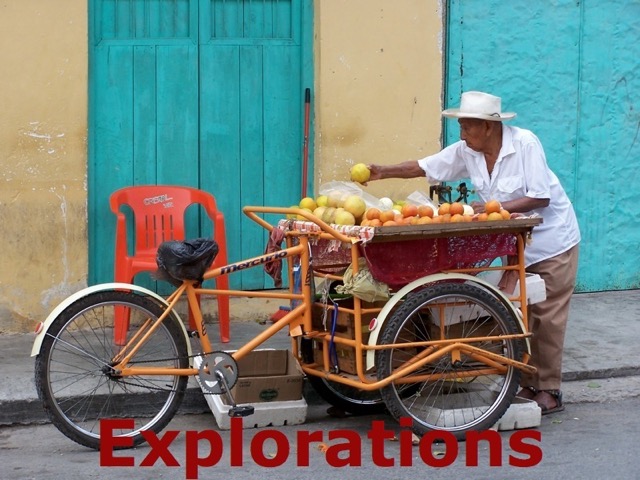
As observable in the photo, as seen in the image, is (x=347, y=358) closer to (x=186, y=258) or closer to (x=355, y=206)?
(x=355, y=206)

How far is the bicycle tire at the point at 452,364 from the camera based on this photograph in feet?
18.0

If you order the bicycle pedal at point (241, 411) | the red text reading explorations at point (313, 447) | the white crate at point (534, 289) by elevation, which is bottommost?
the red text reading explorations at point (313, 447)

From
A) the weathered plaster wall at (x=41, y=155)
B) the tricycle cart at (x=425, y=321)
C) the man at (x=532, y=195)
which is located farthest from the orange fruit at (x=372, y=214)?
the weathered plaster wall at (x=41, y=155)

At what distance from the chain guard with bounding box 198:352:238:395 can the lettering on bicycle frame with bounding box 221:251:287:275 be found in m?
0.42

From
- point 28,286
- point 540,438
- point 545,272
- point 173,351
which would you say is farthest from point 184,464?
point 28,286

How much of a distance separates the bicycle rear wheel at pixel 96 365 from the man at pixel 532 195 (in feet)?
5.09

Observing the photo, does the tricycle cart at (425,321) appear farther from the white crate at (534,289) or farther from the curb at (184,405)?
the curb at (184,405)

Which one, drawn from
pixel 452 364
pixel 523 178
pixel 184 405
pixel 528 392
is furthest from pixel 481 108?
pixel 184 405

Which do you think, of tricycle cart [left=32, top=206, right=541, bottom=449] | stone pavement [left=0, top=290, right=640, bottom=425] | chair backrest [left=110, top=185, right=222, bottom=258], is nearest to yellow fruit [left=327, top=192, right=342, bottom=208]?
tricycle cart [left=32, top=206, right=541, bottom=449]

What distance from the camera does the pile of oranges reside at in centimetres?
541

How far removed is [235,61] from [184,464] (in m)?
3.49

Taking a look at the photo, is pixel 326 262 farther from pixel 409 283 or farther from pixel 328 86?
pixel 328 86

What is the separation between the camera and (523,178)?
593 cm

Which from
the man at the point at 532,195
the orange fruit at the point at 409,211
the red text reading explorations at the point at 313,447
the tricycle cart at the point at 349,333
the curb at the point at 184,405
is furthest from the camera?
the curb at the point at 184,405
